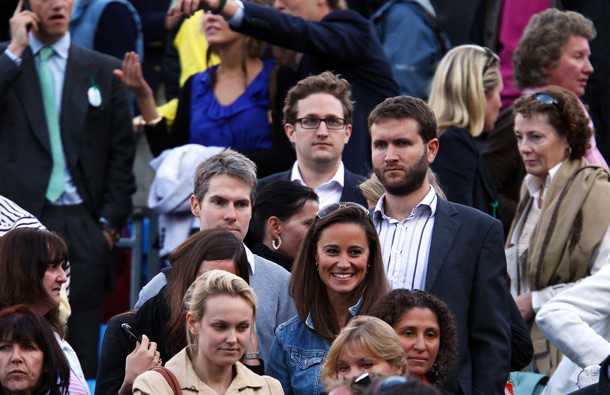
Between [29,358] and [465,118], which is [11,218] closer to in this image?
[29,358]

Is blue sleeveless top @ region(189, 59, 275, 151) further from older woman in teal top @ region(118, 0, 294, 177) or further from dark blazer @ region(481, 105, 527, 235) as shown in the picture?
dark blazer @ region(481, 105, 527, 235)

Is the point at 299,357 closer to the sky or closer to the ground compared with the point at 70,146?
closer to the ground

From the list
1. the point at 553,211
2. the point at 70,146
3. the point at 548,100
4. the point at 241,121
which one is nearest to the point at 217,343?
the point at 553,211

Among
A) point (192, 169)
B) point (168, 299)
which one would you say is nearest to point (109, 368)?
point (168, 299)

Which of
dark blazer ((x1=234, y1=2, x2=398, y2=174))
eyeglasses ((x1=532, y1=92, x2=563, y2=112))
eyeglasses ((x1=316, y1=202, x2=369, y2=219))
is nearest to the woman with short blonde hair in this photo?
eyeglasses ((x1=316, y1=202, x2=369, y2=219))

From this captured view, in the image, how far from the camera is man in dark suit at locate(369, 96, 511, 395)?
19.5 ft

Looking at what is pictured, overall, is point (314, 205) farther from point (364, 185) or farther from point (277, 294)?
point (277, 294)

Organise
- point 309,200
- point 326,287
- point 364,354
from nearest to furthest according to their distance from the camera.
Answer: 1. point 364,354
2. point 326,287
3. point 309,200

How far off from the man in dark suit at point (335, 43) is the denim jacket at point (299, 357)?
265cm

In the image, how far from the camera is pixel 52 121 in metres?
8.84

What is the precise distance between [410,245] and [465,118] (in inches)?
88.7

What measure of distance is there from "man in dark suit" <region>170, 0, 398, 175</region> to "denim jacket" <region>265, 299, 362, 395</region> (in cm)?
265

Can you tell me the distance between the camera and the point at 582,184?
763 cm

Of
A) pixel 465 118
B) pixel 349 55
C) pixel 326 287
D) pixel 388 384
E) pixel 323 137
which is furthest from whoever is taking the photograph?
pixel 349 55
